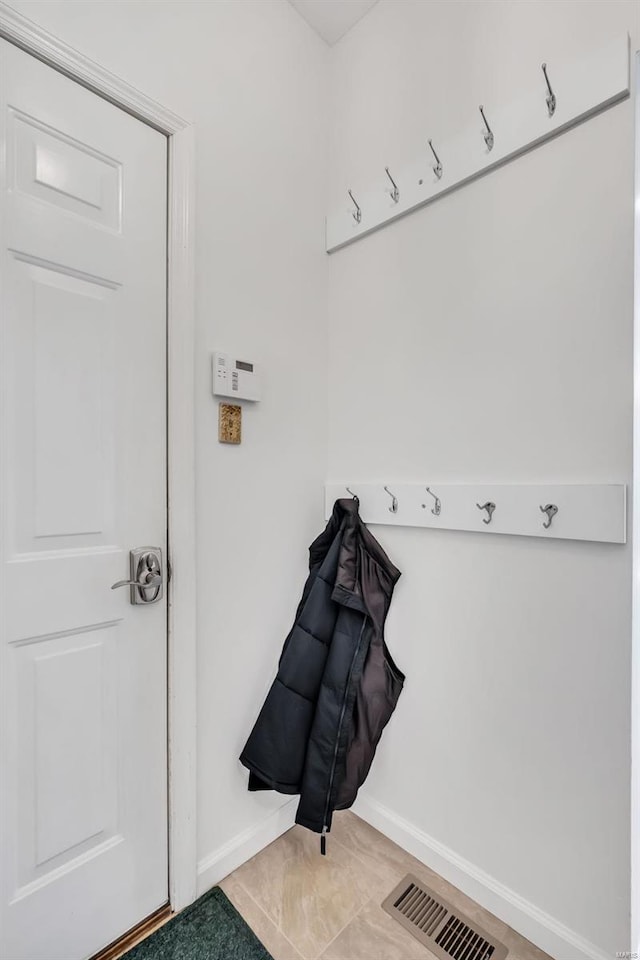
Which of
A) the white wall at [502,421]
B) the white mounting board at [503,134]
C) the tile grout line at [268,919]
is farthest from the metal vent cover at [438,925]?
the white mounting board at [503,134]

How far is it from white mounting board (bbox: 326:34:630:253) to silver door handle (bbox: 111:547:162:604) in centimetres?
128

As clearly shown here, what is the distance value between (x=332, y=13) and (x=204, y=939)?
2921 mm

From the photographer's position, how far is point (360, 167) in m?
1.65

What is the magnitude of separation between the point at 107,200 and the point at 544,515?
138 cm

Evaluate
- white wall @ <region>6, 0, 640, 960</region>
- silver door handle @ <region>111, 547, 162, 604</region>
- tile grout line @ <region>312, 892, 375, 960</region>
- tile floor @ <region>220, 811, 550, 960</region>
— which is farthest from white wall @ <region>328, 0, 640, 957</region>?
silver door handle @ <region>111, 547, 162, 604</region>

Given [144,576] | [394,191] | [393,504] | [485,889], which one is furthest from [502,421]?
[485,889]

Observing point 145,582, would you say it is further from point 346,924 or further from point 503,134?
point 503,134

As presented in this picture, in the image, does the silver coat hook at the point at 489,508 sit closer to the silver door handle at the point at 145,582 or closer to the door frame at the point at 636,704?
the door frame at the point at 636,704

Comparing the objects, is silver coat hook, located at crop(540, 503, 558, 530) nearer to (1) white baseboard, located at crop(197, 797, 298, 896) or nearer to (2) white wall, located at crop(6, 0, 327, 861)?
(2) white wall, located at crop(6, 0, 327, 861)

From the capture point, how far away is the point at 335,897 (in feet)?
4.36

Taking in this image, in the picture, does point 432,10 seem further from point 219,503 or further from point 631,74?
point 219,503

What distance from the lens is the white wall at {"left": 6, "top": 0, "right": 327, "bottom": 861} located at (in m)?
1.34

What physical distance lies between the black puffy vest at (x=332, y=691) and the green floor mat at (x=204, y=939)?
29 cm

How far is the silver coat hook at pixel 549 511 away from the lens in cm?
116
